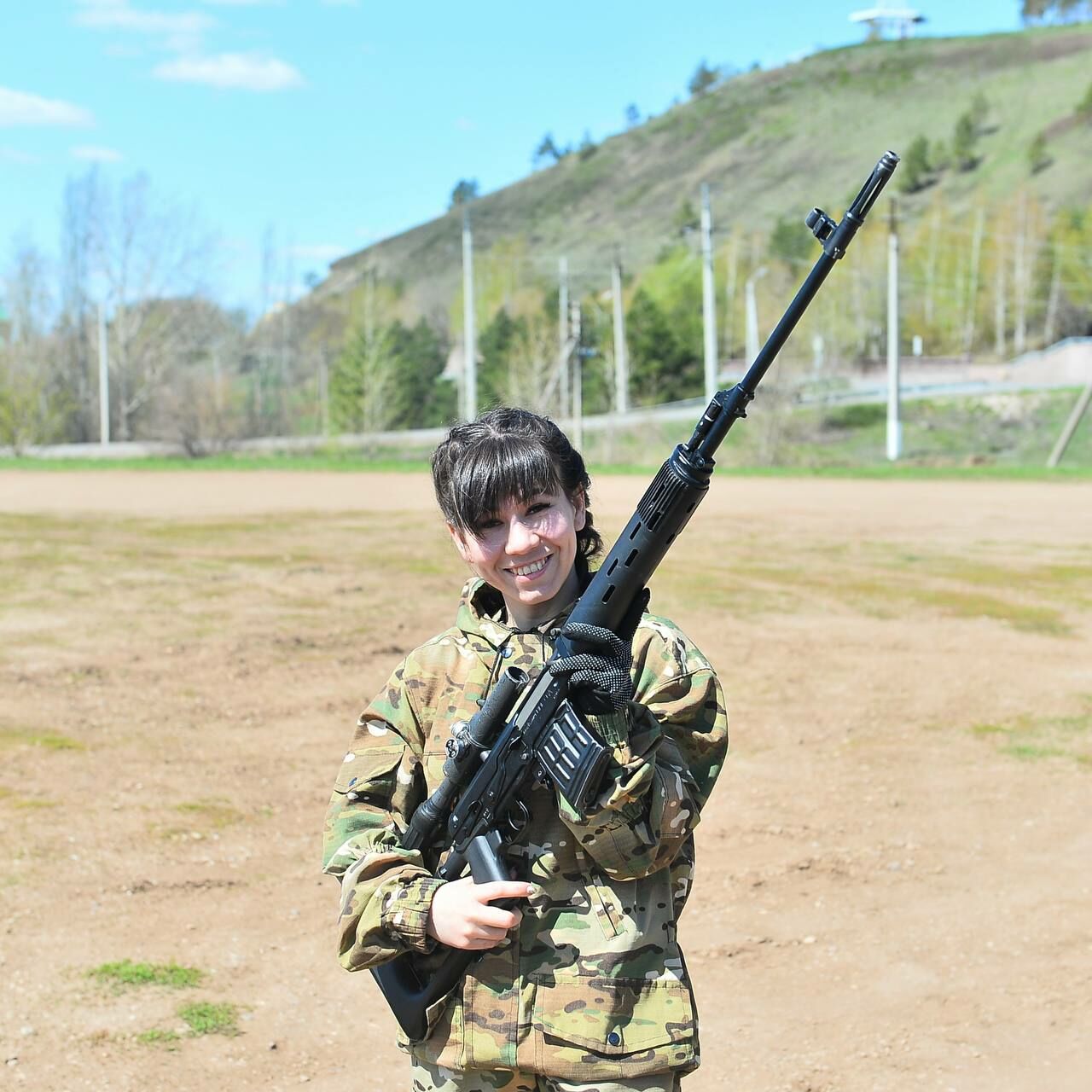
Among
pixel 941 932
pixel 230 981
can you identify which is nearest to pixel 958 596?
pixel 941 932

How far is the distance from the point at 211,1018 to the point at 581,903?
268 centimetres

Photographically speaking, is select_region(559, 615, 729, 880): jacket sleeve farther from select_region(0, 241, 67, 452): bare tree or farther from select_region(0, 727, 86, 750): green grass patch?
select_region(0, 241, 67, 452): bare tree

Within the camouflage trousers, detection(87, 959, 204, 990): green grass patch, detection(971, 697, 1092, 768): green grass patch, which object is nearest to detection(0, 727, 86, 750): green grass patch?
detection(87, 959, 204, 990): green grass patch

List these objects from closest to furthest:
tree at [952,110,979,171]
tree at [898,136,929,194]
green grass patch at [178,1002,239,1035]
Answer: green grass patch at [178,1002,239,1035] → tree at [898,136,929,194] → tree at [952,110,979,171]

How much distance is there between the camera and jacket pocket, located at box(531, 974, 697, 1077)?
7.89 feet

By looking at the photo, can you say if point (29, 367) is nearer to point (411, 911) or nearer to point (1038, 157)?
point (411, 911)

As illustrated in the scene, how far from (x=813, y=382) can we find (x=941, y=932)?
179 ft

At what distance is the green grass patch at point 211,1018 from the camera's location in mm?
4586

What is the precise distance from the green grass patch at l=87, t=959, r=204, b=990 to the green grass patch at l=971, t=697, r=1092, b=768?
498 centimetres

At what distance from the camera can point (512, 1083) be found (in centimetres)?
250

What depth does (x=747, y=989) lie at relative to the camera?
5.01m

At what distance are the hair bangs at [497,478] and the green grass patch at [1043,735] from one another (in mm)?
6166

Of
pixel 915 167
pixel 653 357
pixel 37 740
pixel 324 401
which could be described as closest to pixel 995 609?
pixel 37 740

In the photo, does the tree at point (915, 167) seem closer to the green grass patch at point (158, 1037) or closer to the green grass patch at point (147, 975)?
the green grass patch at point (147, 975)
